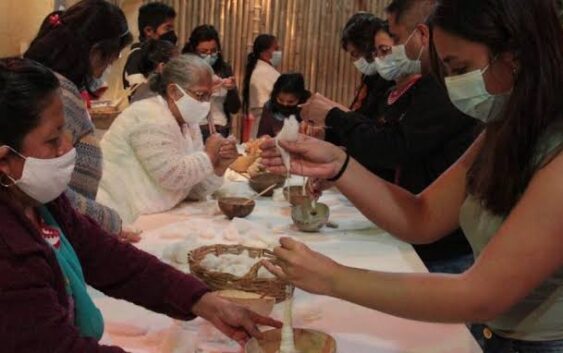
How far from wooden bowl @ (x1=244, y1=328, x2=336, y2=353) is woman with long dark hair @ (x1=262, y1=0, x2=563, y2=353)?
7.3 inches

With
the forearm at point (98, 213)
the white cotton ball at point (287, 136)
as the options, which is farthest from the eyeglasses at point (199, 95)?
the white cotton ball at point (287, 136)

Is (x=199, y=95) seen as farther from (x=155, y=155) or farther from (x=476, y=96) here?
(x=476, y=96)

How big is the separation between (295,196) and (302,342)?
1.50 metres

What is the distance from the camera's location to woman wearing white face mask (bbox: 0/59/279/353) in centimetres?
118

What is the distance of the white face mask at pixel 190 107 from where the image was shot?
3.04 metres

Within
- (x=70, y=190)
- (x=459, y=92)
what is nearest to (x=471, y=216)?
(x=459, y=92)

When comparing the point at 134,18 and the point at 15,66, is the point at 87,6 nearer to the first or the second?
the point at 15,66

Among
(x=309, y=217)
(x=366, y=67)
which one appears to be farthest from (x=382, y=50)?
(x=309, y=217)

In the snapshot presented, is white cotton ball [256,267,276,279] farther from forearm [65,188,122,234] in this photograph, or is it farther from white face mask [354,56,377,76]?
white face mask [354,56,377,76]

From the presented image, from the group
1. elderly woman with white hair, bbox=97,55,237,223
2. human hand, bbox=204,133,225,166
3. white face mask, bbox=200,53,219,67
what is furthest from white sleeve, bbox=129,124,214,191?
white face mask, bbox=200,53,219,67

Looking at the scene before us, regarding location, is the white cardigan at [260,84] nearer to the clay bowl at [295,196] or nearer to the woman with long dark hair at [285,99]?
the woman with long dark hair at [285,99]

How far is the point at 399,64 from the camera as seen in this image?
2.91 metres

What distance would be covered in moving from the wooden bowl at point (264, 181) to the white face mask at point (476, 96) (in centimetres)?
187

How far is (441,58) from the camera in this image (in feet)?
5.04
